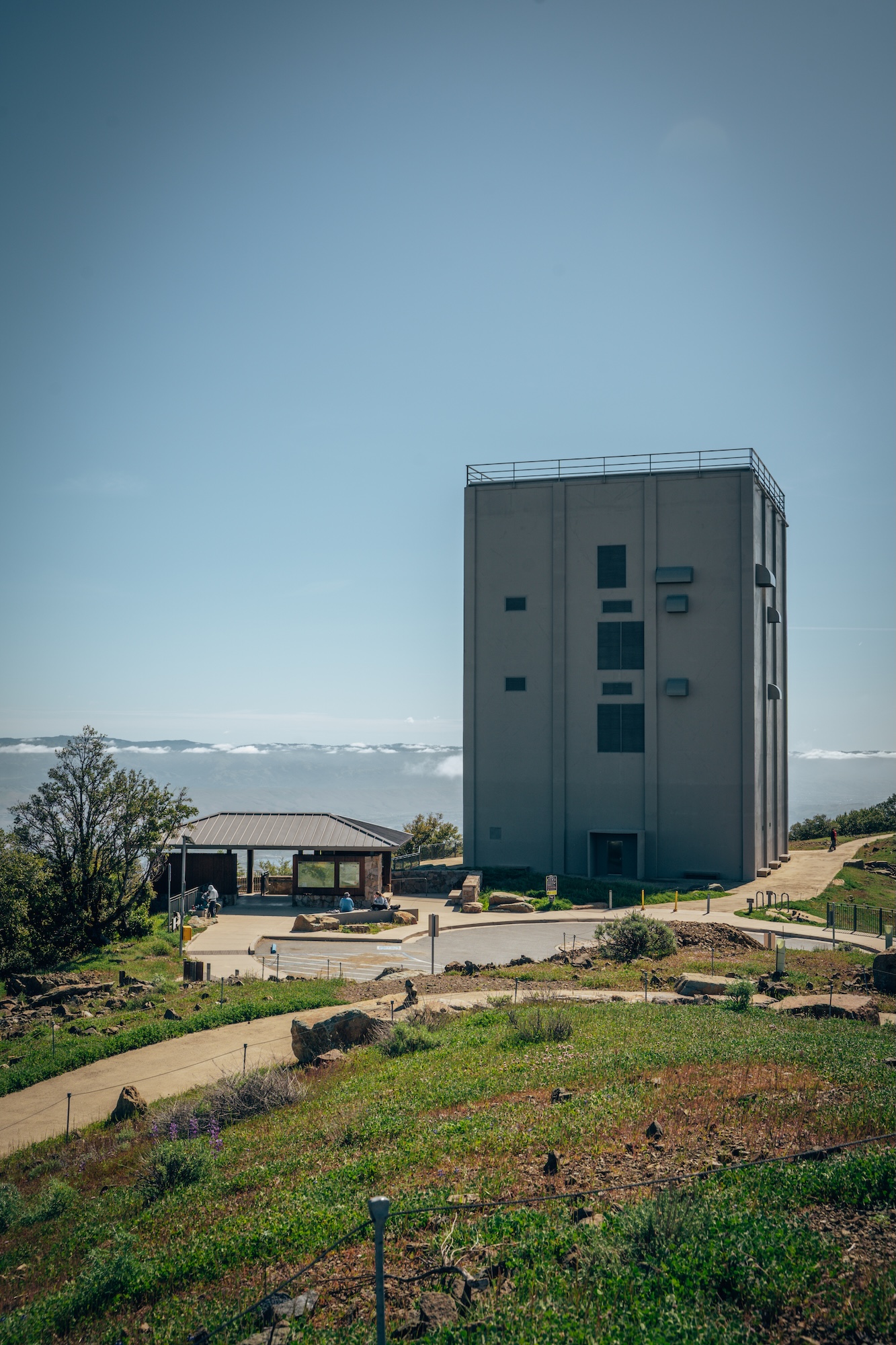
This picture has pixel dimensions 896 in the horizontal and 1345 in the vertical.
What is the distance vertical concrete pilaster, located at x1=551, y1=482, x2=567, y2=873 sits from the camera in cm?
4638

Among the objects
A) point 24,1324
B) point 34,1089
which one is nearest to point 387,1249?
point 24,1324

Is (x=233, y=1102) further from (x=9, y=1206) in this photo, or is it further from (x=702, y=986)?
(x=702, y=986)

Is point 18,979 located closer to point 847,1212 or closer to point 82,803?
point 82,803

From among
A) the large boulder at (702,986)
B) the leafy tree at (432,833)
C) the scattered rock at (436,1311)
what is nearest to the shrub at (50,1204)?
the scattered rock at (436,1311)

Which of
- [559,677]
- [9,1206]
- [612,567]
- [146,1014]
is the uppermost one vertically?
[612,567]

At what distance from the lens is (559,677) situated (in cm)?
4719

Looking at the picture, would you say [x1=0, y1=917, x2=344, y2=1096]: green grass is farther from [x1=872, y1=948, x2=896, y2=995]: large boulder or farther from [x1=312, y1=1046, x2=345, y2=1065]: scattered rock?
[x1=872, y1=948, x2=896, y2=995]: large boulder

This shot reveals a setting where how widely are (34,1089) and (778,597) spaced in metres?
51.1

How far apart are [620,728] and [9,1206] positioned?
129 ft

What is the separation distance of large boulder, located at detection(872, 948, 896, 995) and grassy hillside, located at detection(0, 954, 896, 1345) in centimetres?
633

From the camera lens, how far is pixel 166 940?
28.6 metres

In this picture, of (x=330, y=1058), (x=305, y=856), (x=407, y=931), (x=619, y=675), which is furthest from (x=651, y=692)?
(x=330, y=1058)

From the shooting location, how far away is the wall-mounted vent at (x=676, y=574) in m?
45.9

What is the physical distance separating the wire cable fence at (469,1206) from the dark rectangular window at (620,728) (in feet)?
125
